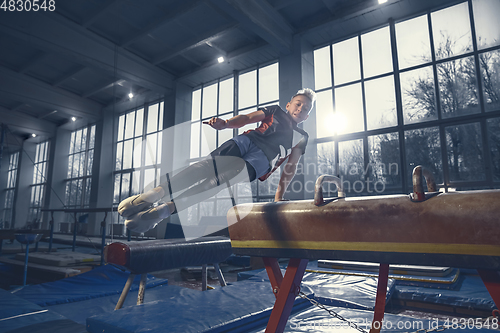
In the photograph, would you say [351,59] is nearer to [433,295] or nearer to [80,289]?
[433,295]

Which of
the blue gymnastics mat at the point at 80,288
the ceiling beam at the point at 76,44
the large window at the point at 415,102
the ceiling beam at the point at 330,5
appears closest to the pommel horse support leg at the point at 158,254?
A: the blue gymnastics mat at the point at 80,288

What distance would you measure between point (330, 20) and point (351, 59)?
103 cm

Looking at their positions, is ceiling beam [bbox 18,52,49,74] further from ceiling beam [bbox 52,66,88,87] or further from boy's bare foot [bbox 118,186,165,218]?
boy's bare foot [bbox 118,186,165,218]

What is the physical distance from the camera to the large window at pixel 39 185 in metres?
15.8

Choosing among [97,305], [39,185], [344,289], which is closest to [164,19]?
[97,305]

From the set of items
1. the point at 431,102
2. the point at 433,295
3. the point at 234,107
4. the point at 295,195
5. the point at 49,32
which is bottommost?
the point at 433,295

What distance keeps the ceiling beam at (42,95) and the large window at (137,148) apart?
4.52 feet

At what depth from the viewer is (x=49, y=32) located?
7.34m

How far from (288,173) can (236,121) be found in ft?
2.44

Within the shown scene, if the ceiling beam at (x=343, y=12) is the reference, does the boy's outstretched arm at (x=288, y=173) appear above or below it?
below

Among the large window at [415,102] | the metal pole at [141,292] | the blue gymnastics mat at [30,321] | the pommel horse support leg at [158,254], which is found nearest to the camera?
the blue gymnastics mat at [30,321]

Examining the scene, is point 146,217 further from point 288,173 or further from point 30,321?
point 30,321

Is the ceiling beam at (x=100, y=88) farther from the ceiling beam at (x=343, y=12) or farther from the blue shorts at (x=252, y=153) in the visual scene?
the blue shorts at (x=252, y=153)

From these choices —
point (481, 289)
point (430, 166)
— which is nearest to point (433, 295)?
point (481, 289)
